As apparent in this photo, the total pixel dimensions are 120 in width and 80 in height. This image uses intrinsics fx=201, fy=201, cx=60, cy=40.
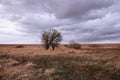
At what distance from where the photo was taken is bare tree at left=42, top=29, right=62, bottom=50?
60375 mm

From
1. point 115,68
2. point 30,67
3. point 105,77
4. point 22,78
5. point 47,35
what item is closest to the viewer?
point 105,77

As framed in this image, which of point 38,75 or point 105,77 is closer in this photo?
point 105,77

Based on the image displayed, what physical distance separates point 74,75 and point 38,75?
3.06m

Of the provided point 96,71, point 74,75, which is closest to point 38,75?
point 74,75

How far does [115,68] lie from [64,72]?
4703 mm

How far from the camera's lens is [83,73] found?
16938mm

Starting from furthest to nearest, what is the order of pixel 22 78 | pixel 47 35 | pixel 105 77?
pixel 47 35 → pixel 22 78 → pixel 105 77

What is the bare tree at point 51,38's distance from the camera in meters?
60.4

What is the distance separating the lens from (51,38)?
198 feet

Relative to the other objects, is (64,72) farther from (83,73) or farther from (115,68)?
(115,68)

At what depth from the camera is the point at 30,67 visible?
2030 centimetres

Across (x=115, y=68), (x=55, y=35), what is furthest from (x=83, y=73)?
(x=55, y=35)

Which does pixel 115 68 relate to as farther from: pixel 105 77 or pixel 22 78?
pixel 22 78

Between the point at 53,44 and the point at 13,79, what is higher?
the point at 53,44
